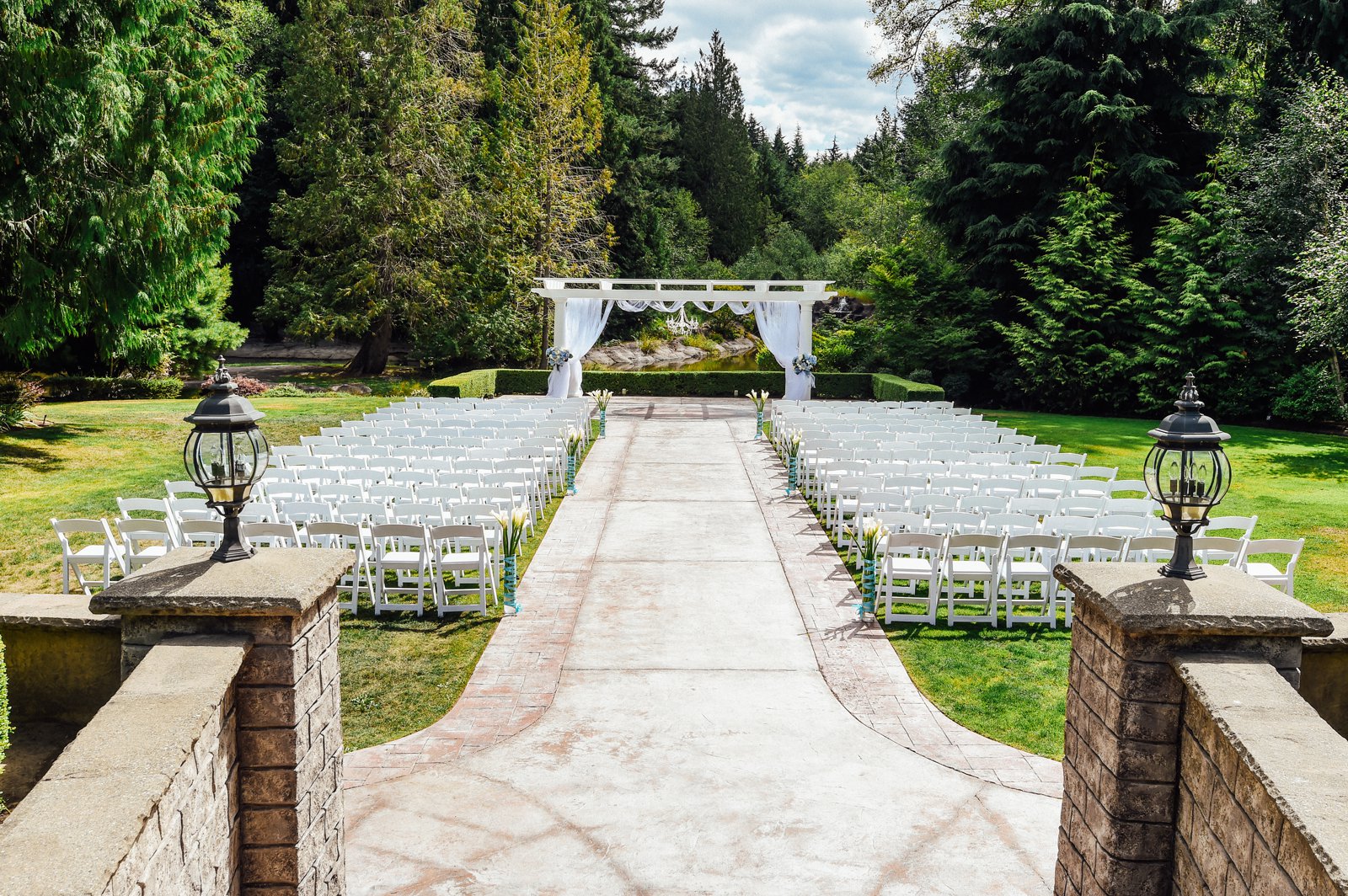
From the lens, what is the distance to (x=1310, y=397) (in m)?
26.0

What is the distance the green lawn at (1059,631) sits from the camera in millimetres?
6984

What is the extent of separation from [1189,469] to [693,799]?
3071 mm

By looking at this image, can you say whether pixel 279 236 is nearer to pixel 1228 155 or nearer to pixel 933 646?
pixel 1228 155

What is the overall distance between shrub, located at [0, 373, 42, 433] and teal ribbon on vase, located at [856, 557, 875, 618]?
1611cm

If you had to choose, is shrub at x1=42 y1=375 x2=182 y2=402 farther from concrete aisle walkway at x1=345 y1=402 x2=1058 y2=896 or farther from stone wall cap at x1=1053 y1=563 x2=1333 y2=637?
stone wall cap at x1=1053 y1=563 x2=1333 y2=637

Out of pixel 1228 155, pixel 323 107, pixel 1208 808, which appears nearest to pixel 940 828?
pixel 1208 808

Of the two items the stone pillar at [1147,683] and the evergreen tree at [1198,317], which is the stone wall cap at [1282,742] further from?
the evergreen tree at [1198,317]

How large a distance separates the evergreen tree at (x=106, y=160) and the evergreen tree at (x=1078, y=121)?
22.8 m

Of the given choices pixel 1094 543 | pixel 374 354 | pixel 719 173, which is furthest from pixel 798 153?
pixel 1094 543

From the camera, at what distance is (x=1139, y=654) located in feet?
11.8

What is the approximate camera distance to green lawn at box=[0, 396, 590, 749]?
7.21 m

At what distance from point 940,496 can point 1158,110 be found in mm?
26789

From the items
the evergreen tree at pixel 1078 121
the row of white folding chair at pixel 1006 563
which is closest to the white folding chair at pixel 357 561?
the row of white folding chair at pixel 1006 563

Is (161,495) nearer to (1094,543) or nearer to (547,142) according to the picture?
(1094,543)
